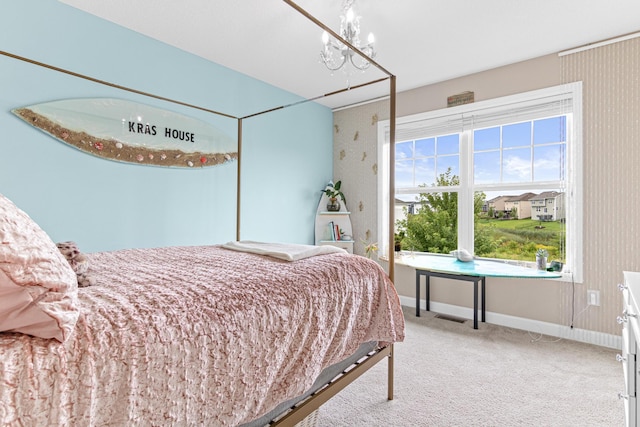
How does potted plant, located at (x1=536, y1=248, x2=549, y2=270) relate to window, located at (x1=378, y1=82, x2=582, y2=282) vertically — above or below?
below

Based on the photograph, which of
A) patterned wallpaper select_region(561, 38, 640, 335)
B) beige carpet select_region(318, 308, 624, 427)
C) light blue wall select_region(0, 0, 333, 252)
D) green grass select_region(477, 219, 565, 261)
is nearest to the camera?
beige carpet select_region(318, 308, 624, 427)

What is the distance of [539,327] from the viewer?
3.00m

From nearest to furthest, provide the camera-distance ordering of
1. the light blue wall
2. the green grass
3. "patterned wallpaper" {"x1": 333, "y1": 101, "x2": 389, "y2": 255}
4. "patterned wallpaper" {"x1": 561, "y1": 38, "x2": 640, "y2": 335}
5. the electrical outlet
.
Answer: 1. the light blue wall
2. "patterned wallpaper" {"x1": 561, "y1": 38, "x2": 640, "y2": 335}
3. the electrical outlet
4. the green grass
5. "patterned wallpaper" {"x1": 333, "y1": 101, "x2": 389, "y2": 255}

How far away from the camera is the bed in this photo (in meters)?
0.64

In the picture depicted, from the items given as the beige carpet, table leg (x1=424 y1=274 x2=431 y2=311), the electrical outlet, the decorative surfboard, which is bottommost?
the beige carpet

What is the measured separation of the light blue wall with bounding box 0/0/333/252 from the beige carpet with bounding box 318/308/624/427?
1.92 meters

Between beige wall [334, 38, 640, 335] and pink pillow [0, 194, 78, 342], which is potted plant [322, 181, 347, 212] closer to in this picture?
beige wall [334, 38, 640, 335]

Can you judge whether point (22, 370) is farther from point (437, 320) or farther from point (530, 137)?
point (530, 137)

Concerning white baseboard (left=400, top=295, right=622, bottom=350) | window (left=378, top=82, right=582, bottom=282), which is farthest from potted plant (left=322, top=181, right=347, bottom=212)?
white baseboard (left=400, top=295, right=622, bottom=350)

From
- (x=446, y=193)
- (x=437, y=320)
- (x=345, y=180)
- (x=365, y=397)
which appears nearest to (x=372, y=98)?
(x=345, y=180)

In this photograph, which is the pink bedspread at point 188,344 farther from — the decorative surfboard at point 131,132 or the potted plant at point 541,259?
the potted plant at point 541,259

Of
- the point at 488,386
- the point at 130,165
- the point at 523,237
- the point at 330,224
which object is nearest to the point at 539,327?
the point at 523,237

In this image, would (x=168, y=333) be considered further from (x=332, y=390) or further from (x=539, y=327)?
(x=539, y=327)

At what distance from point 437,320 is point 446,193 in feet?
4.43
